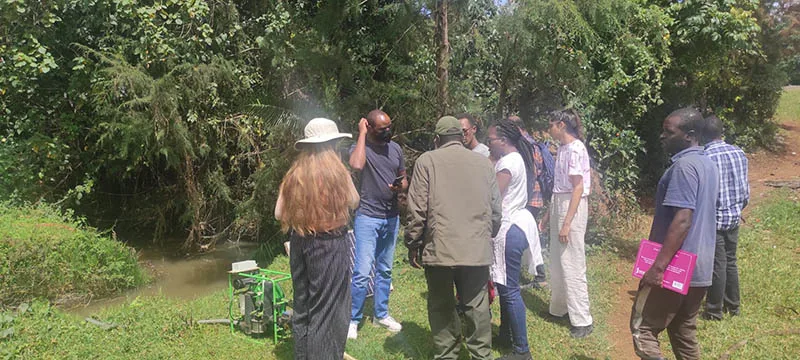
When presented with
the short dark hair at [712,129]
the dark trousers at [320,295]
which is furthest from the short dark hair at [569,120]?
the dark trousers at [320,295]

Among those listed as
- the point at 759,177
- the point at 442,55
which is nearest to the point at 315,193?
the point at 442,55

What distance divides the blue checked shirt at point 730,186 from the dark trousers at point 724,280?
15cm

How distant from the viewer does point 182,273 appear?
7965 millimetres

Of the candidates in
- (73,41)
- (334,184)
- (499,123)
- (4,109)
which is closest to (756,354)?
(499,123)

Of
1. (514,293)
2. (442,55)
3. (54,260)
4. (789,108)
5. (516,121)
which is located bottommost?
(54,260)

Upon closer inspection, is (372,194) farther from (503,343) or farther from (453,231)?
(503,343)

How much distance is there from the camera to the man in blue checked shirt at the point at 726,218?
4949mm

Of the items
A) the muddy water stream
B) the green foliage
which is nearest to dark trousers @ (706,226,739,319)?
the green foliage

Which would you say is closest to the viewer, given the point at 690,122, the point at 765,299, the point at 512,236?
the point at 690,122

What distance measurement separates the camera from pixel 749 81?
1388 centimetres

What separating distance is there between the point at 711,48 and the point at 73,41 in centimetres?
1020

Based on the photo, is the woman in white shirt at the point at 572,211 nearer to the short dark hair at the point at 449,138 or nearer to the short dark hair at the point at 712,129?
the short dark hair at the point at 449,138

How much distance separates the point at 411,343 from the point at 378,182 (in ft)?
4.60

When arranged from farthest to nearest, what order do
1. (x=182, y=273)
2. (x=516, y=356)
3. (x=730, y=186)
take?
1. (x=182, y=273)
2. (x=730, y=186)
3. (x=516, y=356)
